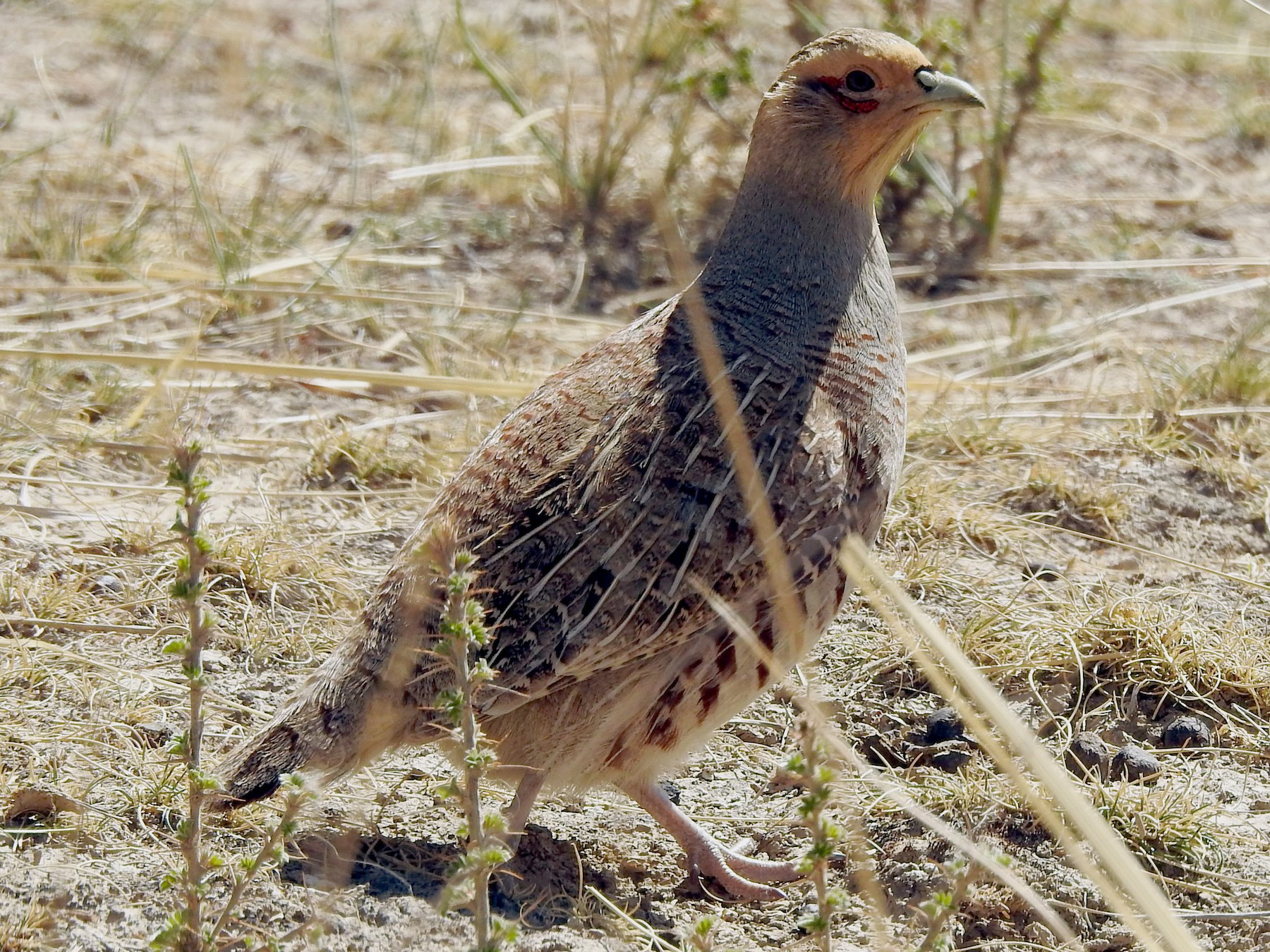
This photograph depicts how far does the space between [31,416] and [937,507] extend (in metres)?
2.73

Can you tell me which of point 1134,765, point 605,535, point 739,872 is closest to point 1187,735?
point 1134,765

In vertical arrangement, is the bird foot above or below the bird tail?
below

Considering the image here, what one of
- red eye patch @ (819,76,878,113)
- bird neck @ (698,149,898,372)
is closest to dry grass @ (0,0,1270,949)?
bird neck @ (698,149,898,372)

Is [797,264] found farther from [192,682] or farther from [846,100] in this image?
[192,682]

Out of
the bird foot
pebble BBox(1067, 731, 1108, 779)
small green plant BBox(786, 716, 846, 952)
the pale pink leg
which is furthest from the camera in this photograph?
pebble BBox(1067, 731, 1108, 779)

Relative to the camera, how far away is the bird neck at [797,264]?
3.24 m

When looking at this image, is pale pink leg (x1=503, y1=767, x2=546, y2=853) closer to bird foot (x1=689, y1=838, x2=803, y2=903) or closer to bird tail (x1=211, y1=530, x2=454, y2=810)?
bird tail (x1=211, y1=530, x2=454, y2=810)

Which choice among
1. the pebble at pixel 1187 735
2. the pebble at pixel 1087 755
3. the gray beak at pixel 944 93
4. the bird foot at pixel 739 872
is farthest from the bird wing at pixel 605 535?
the pebble at pixel 1187 735

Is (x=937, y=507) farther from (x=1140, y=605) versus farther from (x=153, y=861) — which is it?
(x=153, y=861)

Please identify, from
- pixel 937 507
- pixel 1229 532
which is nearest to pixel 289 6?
pixel 937 507

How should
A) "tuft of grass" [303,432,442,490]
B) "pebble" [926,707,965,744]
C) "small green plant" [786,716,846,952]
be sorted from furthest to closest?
"tuft of grass" [303,432,442,490] < "pebble" [926,707,965,744] < "small green plant" [786,716,846,952]

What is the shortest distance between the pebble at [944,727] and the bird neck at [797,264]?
952 millimetres

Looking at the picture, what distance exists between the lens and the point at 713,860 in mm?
3113

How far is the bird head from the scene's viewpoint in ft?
10.8
